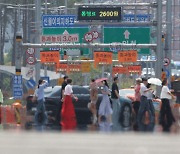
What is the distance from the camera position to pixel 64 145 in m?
8.43

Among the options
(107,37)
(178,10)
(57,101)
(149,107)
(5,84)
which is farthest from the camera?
(178,10)

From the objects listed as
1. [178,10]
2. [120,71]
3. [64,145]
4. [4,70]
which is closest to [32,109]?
[64,145]

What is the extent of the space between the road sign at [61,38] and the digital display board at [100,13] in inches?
338

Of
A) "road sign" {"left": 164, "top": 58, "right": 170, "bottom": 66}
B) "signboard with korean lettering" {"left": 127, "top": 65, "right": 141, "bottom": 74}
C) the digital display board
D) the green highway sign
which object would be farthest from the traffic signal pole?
"signboard with korean lettering" {"left": 127, "top": 65, "right": 141, "bottom": 74}

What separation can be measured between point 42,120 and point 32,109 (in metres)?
1.77

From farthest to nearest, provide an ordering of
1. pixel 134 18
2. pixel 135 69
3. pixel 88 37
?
pixel 135 69
pixel 88 37
pixel 134 18

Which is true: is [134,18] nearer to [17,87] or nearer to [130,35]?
[130,35]

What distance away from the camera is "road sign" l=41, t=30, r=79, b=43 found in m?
45.0

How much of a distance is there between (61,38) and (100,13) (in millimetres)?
9773

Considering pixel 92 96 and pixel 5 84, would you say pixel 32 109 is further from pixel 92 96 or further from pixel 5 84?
pixel 5 84

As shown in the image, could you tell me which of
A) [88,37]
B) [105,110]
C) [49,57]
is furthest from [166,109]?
[88,37]

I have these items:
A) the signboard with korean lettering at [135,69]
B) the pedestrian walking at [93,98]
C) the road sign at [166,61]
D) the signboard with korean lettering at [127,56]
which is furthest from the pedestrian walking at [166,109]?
the signboard with korean lettering at [135,69]

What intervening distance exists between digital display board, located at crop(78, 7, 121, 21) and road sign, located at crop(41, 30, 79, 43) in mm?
8583

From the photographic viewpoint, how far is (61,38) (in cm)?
4541
